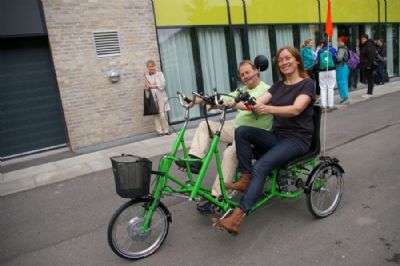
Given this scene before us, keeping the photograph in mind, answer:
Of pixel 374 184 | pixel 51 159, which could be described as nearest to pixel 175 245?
pixel 374 184

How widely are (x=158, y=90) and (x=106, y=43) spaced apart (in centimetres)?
162

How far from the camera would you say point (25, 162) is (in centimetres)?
788

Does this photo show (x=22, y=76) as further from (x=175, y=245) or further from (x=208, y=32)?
(x=175, y=245)

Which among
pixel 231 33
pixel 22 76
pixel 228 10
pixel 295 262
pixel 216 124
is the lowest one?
pixel 295 262

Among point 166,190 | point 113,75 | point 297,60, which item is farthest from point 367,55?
point 166,190

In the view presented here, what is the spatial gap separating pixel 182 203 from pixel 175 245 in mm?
1088

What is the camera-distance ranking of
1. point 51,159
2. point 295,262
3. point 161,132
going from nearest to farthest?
point 295,262 → point 51,159 → point 161,132

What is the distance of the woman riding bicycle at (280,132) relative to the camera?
11.2 feet

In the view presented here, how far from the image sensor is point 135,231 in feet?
10.7

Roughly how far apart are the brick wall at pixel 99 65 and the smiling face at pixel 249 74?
5.27 metres

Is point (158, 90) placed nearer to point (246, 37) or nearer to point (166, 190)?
point (246, 37)

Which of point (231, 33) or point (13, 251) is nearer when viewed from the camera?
point (13, 251)

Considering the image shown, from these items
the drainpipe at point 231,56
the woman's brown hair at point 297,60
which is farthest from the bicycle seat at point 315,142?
the drainpipe at point 231,56

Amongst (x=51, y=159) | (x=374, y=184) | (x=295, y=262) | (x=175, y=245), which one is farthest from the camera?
(x=51, y=159)
